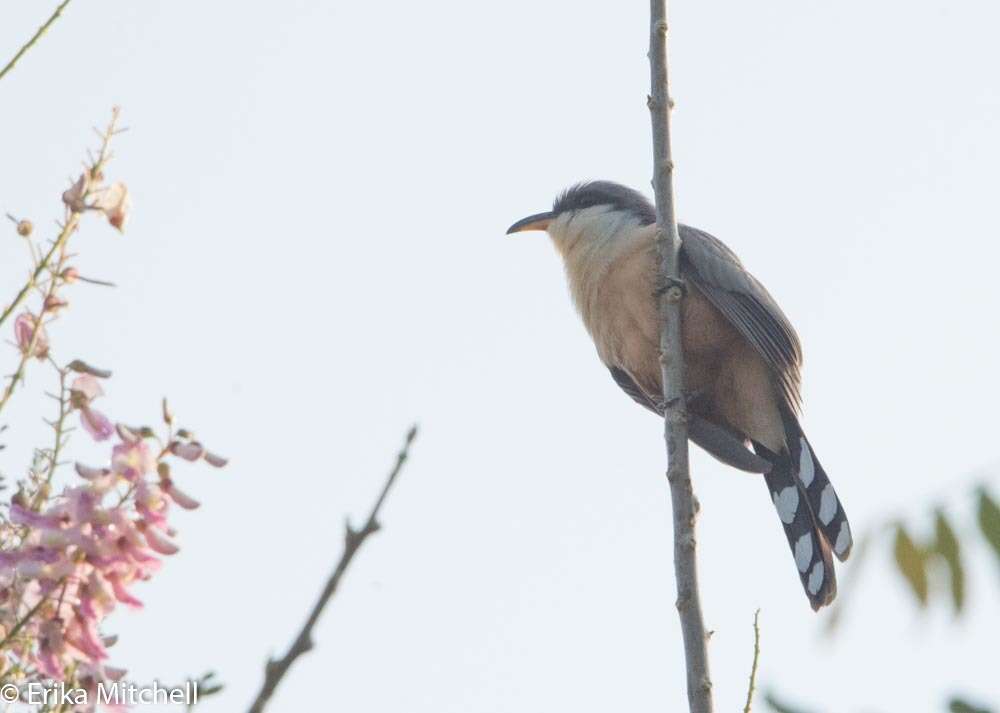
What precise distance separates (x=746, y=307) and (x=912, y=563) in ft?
11.9

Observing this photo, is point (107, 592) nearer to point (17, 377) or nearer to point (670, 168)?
point (17, 377)

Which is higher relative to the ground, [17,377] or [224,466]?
[17,377]

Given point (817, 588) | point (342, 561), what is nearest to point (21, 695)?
point (342, 561)

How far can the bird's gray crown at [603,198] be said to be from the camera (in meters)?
6.13

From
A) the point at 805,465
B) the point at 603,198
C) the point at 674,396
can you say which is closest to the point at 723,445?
the point at 805,465

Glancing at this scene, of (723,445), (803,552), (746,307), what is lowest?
(803,552)

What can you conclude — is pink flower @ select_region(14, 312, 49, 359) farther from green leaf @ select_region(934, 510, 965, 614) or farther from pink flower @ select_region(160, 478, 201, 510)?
green leaf @ select_region(934, 510, 965, 614)

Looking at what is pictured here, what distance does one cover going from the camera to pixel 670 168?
12.5 ft

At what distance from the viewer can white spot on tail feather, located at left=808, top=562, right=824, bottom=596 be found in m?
4.84

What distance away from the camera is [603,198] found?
250 inches

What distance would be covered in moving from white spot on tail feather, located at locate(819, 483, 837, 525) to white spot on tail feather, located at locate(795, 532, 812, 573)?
8 cm

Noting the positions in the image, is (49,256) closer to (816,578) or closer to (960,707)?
(960,707)

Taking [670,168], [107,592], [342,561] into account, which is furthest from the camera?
[670,168]

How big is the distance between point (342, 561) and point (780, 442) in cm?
444
